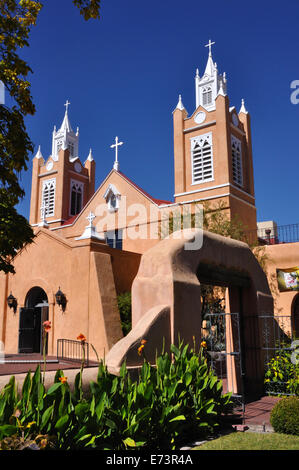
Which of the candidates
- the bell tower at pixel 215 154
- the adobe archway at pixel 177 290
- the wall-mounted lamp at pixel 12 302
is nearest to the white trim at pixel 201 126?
the bell tower at pixel 215 154

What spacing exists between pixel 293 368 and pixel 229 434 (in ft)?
12.9

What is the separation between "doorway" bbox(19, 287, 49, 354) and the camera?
60.4 ft

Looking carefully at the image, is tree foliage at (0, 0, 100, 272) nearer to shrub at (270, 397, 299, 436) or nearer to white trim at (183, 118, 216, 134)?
shrub at (270, 397, 299, 436)

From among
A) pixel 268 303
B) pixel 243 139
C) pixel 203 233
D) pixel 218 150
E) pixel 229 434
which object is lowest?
pixel 229 434

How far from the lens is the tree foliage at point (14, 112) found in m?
8.28

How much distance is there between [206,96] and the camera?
98.0ft

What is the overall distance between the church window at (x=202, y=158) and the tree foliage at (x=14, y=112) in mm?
17829

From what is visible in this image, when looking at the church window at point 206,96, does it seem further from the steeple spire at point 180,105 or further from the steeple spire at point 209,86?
the steeple spire at point 180,105

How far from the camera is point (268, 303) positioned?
12914 millimetres

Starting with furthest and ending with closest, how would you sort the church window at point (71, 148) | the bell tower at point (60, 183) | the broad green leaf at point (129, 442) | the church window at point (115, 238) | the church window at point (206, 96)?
1. the church window at point (71, 148)
2. the bell tower at point (60, 183)
3. the church window at point (206, 96)
4. the church window at point (115, 238)
5. the broad green leaf at point (129, 442)

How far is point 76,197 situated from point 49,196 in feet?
7.57

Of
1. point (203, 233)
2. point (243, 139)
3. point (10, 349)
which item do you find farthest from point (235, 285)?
point (243, 139)

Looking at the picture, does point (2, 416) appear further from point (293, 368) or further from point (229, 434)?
point (293, 368)
